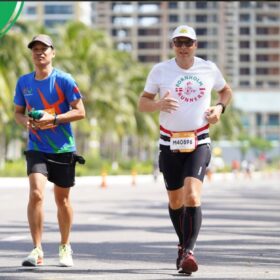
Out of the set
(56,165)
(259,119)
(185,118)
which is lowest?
(259,119)

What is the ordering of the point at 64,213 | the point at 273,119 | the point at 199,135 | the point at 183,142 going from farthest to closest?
the point at 273,119 < the point at 64,213 < the point at 199,135 < the point at 183,142

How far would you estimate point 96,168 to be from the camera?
7850 centimetres

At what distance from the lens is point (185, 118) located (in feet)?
36.0

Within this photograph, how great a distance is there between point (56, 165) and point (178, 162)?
41.6 inches

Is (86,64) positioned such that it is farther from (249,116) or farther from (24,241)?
(249,116)

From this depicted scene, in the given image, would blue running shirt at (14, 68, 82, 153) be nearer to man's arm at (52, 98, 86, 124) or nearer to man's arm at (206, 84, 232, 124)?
man's arm at (52, 98, 86, 124)

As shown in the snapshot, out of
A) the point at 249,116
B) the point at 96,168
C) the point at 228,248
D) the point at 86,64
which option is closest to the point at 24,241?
the point at 228,248

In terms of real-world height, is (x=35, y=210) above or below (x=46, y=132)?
below

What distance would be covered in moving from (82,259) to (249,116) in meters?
183

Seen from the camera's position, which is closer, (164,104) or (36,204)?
(164,104)

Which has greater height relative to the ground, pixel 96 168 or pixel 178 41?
pixel 178 41

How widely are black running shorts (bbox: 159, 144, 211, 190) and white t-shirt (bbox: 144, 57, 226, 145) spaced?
0.26 feet

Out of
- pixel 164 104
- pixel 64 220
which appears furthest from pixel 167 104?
pixel 64 220

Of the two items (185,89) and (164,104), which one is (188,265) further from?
(185,89)
